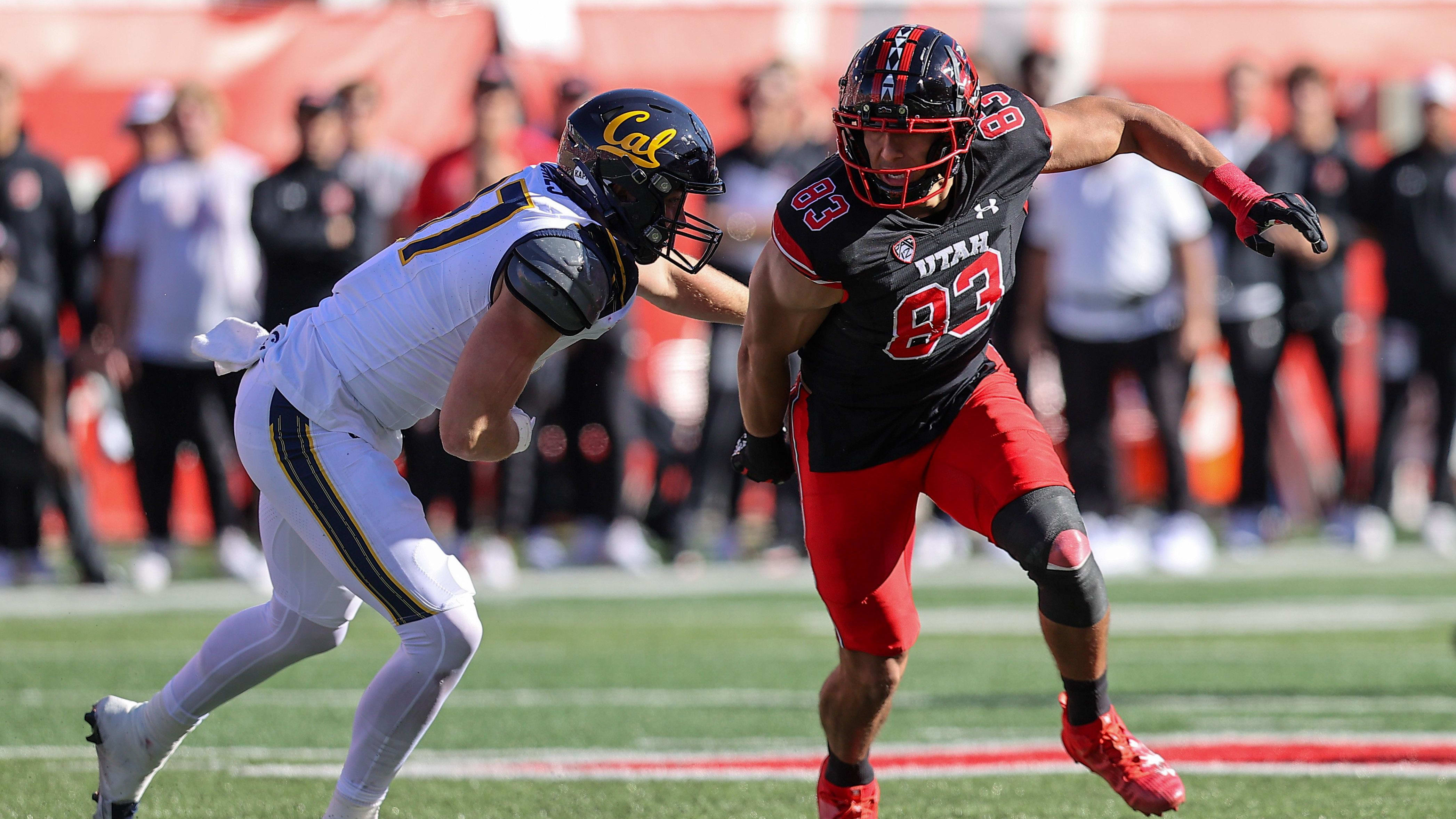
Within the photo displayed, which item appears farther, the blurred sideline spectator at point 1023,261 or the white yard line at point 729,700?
the blurred sideline spectator at point 1023,261

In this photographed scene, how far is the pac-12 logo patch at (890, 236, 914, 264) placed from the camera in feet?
12.5

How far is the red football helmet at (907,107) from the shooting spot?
370 cm

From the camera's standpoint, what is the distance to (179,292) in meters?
9.01

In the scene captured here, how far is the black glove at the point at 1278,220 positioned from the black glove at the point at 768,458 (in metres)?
1.18

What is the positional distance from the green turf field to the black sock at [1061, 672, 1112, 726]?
468 mm

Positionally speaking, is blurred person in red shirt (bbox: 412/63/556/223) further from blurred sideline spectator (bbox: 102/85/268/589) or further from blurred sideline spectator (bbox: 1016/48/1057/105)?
blurred sideline spectator (bbox: 1016/48/1057/105)

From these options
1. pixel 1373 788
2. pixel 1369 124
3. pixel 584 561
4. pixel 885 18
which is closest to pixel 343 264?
pixel 584 561

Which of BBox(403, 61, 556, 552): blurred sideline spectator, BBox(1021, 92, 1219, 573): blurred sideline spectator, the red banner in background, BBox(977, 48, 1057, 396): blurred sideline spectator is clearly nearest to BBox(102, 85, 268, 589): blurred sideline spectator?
BBox(403, 61, 556, 552): blurred sideline spectator

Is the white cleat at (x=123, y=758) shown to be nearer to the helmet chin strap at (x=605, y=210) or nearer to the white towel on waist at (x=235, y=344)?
the white towel on waist at (x=235, y=344)

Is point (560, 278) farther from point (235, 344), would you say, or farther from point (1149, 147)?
point (1149, 147)

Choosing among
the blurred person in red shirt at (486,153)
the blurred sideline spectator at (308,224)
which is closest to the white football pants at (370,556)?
the blurred person in red shirt at (486,153)

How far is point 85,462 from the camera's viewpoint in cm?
1050

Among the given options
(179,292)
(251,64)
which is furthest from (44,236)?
(251,64)

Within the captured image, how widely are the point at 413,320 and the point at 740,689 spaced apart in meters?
2.88
